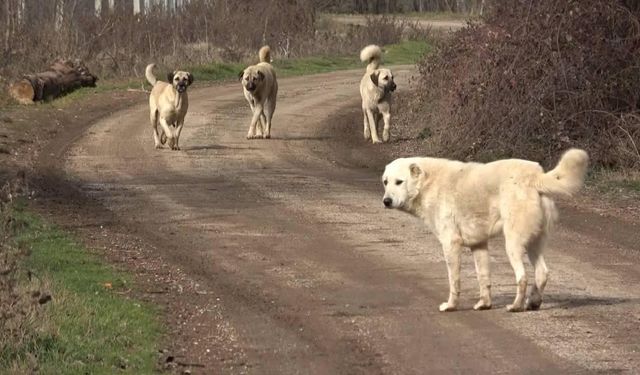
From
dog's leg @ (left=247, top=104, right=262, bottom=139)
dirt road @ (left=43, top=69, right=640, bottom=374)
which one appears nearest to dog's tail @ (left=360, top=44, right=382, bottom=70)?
dog's leg @ (left=247, top=104, right=262, bottom=139)

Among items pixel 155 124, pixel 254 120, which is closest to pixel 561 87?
pixel 254 120

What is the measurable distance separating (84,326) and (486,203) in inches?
121

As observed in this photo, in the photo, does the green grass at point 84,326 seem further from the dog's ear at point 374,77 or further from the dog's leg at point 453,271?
the dog's ear at point 374,77

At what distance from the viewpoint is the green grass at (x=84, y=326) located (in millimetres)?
8852

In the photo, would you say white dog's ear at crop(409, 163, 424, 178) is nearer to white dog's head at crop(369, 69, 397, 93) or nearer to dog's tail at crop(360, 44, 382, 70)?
white dog's head at crop(369, 69, 397, 93)

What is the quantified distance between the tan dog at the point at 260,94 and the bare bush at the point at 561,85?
4.57 metres

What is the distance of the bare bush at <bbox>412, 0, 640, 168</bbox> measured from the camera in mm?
20047

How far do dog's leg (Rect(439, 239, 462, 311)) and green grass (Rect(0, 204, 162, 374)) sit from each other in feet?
7.16

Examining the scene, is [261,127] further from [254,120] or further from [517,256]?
[517,256]

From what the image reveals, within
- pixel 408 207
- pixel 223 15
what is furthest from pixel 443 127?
pixel 223 15

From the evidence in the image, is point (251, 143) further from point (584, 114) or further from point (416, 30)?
point (416, 30)

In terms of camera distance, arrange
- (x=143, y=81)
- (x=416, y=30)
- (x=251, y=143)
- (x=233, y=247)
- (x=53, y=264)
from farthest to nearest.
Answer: (x=416, y=30), (x=143, y=81), (x=251, y=143), (x=233, y=247), (x=53, y=264)

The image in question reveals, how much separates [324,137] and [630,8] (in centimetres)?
688

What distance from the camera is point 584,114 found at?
20.2 metres
